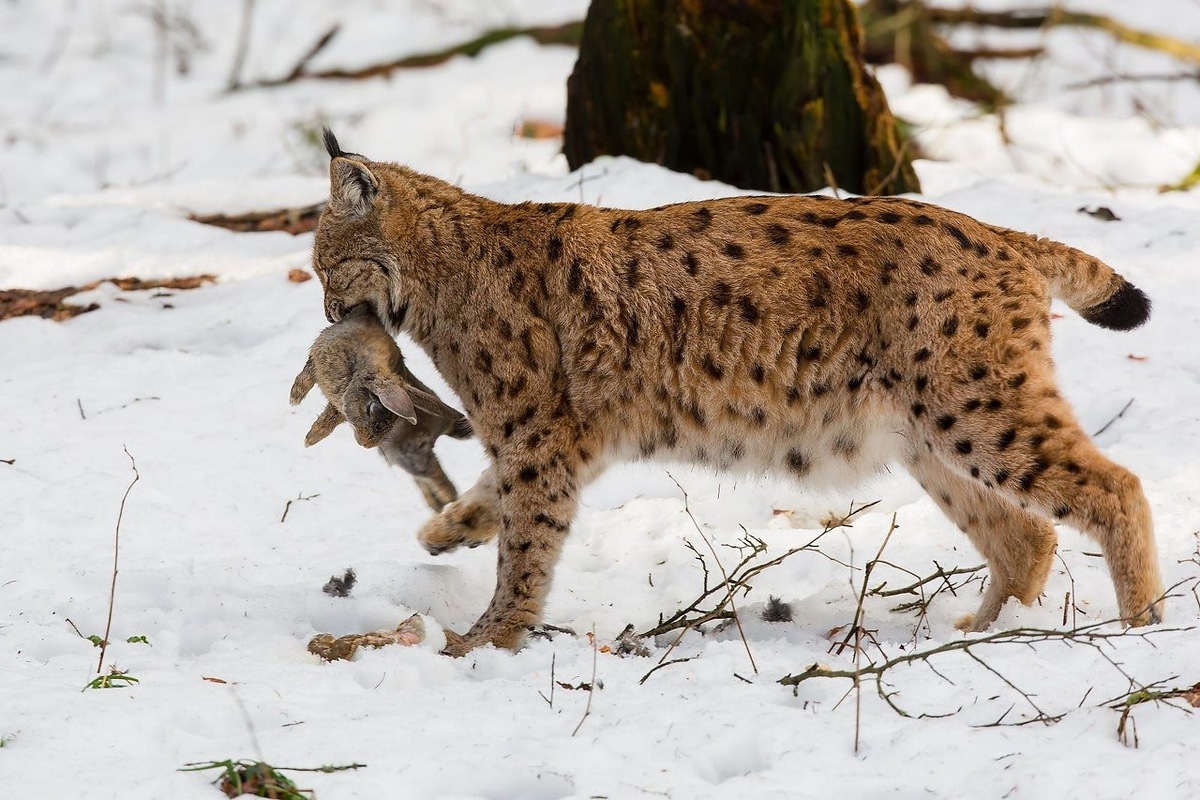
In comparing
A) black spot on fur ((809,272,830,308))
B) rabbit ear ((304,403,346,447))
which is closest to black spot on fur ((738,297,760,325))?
black spot on fur ((809,272,830,308))

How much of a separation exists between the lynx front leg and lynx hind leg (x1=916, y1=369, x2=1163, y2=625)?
1273 millimetres

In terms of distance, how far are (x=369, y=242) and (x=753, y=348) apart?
1.46 meters

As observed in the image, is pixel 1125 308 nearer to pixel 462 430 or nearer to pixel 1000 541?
pixel 1000 541

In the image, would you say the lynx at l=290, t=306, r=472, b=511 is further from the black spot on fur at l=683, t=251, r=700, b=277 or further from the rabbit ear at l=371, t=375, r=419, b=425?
the black spot on fur at l=683, t=251, r=700, b=277

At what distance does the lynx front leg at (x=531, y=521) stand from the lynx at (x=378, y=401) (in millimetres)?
411

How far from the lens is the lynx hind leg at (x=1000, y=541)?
Answer: 4980mm

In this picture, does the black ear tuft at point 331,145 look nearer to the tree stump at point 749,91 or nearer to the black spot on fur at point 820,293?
the black spot on fur at point 820,293

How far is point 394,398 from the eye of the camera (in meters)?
4.84

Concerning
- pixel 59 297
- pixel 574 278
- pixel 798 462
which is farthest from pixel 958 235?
pixel 59 297

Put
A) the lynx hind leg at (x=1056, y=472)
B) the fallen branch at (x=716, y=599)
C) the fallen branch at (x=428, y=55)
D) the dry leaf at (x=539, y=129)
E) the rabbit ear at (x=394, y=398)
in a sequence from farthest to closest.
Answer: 1. the fallen branch at (x=428, y=55)
2. the dry leaf at (x=539, y=129)
3. the rabbit ear at (x=394, y=398)
4. the lynx hind leg at (x=1056, y=472)
5. the fallen branch at (x=716, y=599)

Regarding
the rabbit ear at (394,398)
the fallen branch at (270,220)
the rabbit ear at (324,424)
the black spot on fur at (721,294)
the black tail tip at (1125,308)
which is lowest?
the fallen branch at (270,220)

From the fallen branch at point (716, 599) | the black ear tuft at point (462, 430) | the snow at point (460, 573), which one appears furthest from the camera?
the black ear tuft at point (462, 430)

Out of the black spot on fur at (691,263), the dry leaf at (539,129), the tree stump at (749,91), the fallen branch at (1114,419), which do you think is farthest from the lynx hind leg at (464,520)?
the dry leaf at (539,129)

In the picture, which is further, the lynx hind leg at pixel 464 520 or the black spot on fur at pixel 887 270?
the lynx hind leg at pixel 464 520
